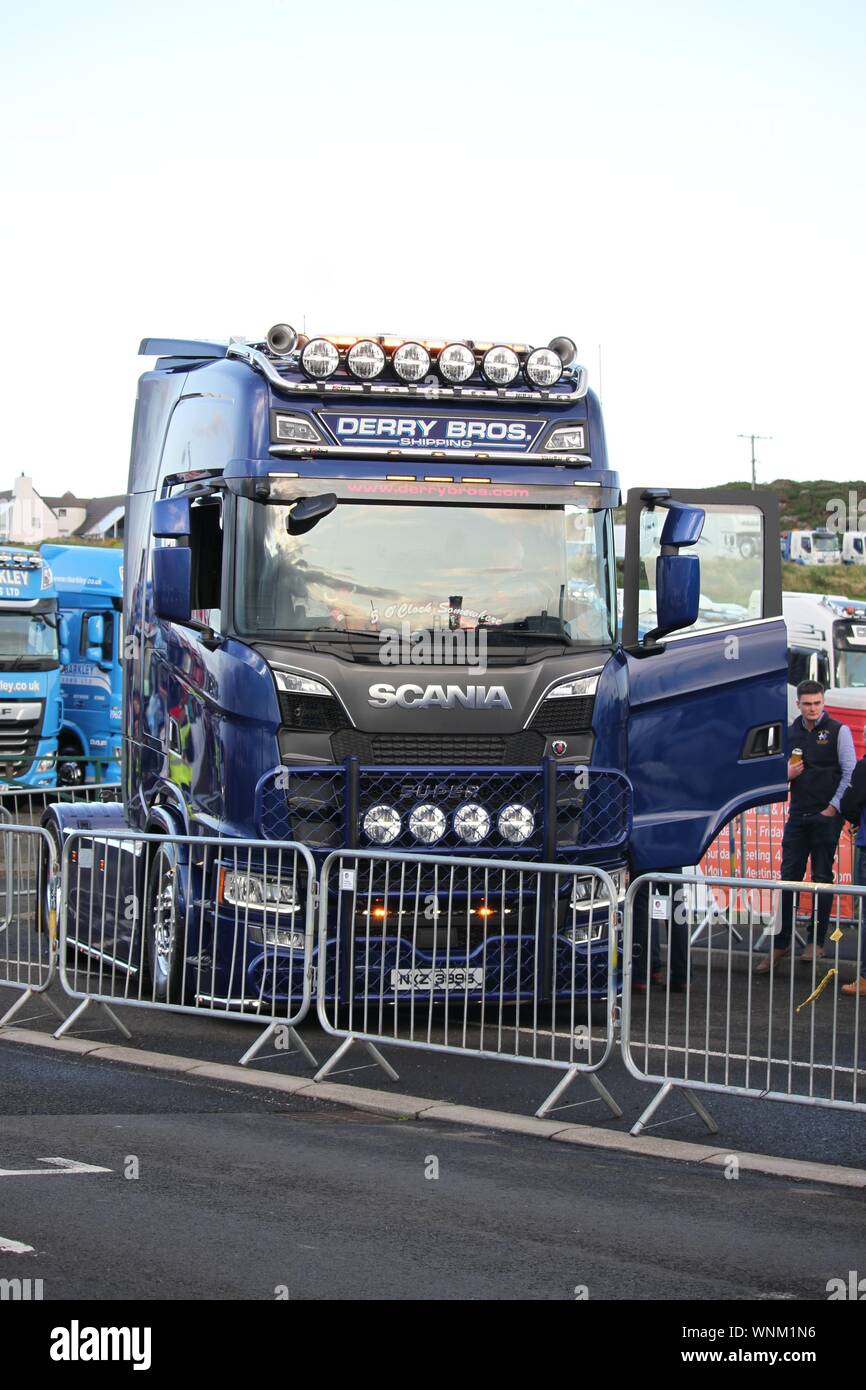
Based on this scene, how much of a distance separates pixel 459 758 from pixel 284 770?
0.99 m

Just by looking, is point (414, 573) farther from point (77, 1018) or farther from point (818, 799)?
point (818, 799)

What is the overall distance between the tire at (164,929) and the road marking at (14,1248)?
14.9 feet

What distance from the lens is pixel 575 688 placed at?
35.0 feet

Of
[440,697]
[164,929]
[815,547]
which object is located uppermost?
[815,547]

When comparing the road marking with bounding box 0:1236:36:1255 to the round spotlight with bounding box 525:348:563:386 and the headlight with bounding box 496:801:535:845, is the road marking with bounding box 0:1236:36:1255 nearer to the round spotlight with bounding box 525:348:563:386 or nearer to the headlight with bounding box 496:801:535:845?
the headlight with bounding box 496:801:535:845

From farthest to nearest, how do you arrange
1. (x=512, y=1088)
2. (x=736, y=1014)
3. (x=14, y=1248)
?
1. (x=512, y=1088)
2. (x=736, y=1014)
3. (x=14, y=1248)

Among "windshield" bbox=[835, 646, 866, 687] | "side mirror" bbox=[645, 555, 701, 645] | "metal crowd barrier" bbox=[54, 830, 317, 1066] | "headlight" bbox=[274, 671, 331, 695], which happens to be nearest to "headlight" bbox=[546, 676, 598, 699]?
"side mirror" bbox=[645, 555, 701, 645]

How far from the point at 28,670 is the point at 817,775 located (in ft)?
54.8

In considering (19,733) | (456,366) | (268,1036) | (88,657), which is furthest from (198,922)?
(88,657)

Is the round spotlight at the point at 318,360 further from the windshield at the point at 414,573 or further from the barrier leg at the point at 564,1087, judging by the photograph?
the barrier leg at the point at 564,1087

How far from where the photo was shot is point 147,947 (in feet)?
37.0

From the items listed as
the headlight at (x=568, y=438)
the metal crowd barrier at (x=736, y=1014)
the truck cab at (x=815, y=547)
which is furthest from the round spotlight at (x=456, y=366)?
the truck cab at (x=815, y=547)
